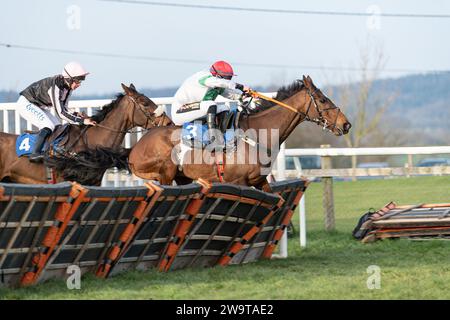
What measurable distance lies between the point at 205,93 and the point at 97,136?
1.32m

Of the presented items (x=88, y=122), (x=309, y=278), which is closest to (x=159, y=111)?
(x=88, y=122)

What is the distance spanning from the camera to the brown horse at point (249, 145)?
10594 millimetres

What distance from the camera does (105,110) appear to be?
1166 centimetres

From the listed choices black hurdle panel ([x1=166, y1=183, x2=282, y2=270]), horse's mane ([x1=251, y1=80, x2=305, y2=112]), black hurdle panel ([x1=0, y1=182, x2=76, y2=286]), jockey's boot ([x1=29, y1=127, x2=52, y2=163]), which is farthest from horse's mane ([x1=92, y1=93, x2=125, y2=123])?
black hurdle panel ([x1=0, y1=182, x2=76, y2=286])

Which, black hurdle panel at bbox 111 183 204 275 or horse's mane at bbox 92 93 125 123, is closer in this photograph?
black hurdle panel at bbox 111 183 204 275

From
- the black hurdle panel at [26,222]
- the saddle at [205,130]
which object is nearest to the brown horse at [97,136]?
the saddle at [205,130]

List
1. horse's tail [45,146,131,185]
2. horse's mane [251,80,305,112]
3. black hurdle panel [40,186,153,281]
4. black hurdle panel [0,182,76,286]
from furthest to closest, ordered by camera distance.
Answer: horse's mane [251,80,305,112] < horse's tail [45,146,131,185] < black hurdle panel [40,186,153,281] < black hurdle panel [0,182,76,286]

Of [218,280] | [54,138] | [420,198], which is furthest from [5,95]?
[218,280]

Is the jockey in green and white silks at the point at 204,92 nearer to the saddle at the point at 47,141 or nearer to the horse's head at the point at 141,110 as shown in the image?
the horse's head at the point at 141,110

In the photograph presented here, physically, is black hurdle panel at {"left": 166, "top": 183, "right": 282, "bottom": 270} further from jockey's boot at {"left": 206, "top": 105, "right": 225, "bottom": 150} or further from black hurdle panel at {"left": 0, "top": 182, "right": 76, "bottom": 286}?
black hurdle panel at {"left": 0, "top": 182, "right": 76, "bottom": 286}

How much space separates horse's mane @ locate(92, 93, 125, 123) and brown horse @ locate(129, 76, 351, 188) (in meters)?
0.71

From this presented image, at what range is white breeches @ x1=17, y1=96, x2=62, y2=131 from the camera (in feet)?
37.4
